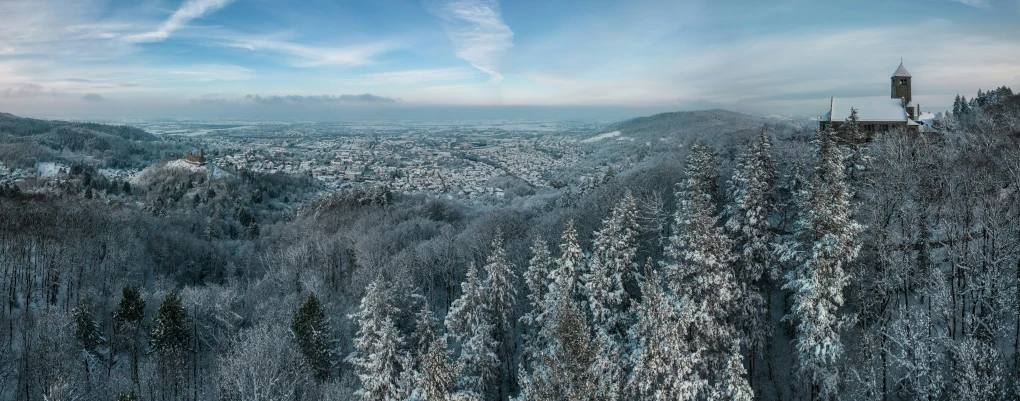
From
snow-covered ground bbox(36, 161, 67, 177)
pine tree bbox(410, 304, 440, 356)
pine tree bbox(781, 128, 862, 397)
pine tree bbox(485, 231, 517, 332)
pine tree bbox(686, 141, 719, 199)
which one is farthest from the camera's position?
snow-covered ground bbox(36, 161, 67, 177)

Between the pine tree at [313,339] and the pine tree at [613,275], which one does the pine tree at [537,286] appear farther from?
the pine tree at [313,339]

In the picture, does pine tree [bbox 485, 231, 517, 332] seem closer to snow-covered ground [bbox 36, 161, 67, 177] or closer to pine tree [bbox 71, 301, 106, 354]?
pine tree [bbox 71, 301, 106, 354]

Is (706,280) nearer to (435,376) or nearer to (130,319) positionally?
(435,376)

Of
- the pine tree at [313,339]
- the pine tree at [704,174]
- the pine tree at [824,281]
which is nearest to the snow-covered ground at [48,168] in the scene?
the pine tree at [313,339]

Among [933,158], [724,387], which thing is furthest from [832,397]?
[933,158]

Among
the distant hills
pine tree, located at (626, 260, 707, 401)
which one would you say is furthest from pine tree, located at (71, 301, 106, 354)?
the distant hills

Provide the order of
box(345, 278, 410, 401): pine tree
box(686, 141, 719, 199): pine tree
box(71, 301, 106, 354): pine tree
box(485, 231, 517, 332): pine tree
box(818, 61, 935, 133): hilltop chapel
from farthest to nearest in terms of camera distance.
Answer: box(818, 61, 935, 133): hilltop chapel → box(686, 141, 719, 199): pine tree → box(71, 301, 106, 354): pine tree → box(485, 231, 517, 332): pine tree → box(345, 278, 410, 401): pine tree
